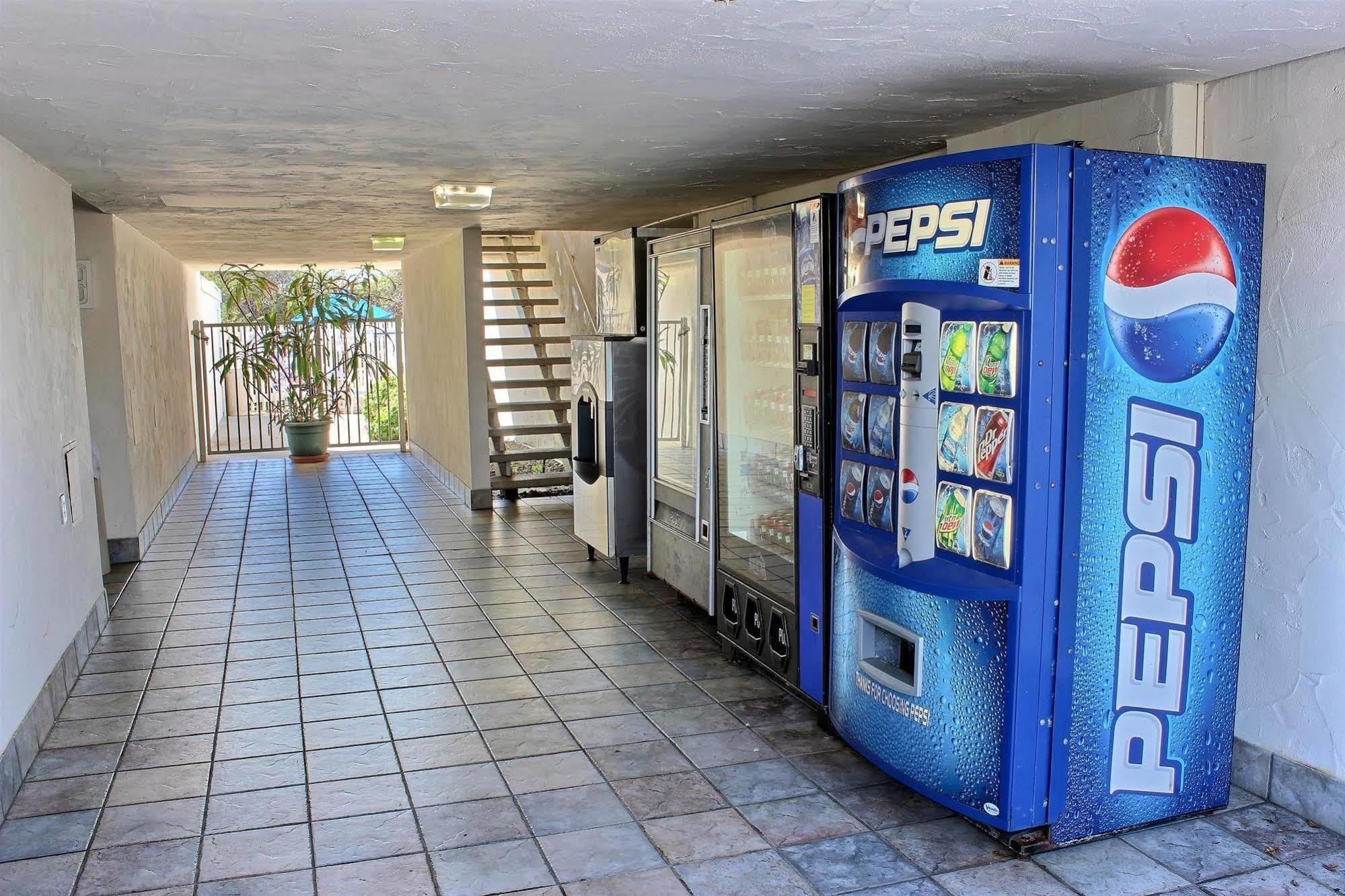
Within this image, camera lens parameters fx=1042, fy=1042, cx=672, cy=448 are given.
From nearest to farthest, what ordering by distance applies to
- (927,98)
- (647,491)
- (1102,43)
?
(1102,43), (927,98), (647,491)

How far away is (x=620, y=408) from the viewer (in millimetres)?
5793

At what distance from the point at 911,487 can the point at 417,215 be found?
4.88m

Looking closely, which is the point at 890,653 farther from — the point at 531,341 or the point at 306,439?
the point at 306,439

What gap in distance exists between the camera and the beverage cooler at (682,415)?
179 inches

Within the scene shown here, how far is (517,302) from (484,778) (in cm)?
683

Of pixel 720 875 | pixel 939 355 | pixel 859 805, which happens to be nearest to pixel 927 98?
pixel 939 355

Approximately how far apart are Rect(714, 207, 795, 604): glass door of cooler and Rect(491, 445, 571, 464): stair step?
4.22m

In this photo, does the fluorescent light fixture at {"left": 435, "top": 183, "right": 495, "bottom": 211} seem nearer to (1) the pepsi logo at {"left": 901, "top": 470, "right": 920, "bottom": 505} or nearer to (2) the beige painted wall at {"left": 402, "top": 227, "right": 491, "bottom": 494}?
(2) the beige painted wall at {"left": 402, "top": 227, "right": 491, "bottom": 494}

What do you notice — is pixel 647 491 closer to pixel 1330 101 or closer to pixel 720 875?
pixel 720 875

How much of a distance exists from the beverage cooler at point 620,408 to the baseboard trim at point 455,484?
7.97 ft

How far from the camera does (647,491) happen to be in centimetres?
546

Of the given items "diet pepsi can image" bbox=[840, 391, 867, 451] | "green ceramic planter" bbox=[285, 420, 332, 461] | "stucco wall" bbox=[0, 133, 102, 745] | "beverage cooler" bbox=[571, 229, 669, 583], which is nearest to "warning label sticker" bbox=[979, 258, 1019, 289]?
"diet pepsi can image" bbox=[840, 391, 867, 451]

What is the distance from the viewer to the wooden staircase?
28.8 feet

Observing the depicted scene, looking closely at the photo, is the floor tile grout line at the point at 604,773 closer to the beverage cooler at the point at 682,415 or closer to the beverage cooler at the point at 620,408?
the beverage cooler at the point at 682,415
